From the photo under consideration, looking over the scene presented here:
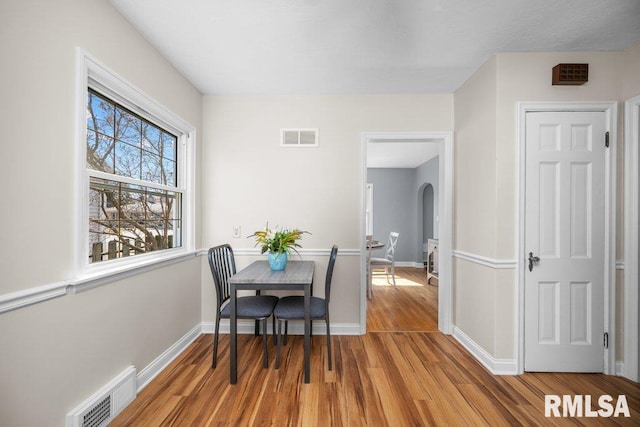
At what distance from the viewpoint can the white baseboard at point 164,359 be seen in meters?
1.97

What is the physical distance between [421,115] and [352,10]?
1509 mm

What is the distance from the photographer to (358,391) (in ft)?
6.30

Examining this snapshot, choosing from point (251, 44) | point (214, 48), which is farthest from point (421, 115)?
point (214, 48)

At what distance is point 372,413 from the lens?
5.60ft

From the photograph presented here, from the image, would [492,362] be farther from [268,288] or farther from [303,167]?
[303,167]

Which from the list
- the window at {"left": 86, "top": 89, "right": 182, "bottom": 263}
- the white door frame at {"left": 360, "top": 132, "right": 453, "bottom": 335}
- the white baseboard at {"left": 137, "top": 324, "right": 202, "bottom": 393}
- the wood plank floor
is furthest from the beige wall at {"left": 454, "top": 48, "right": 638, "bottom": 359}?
the window at {"left": 86, "top": 89, "right": 182, "bottom": 263}

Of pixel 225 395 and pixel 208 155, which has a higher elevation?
pixel 208 155

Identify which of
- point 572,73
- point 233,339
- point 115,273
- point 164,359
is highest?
point 572,73

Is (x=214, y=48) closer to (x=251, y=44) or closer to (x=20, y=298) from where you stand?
(x=251, y=44)

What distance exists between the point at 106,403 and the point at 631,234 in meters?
3.90

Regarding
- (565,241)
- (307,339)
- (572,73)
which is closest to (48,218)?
(307,339)

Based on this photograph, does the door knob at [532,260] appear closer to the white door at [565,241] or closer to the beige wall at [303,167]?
the white door at [565,241]

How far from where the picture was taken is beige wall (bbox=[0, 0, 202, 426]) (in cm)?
116

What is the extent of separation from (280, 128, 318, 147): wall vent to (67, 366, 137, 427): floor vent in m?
2.34
